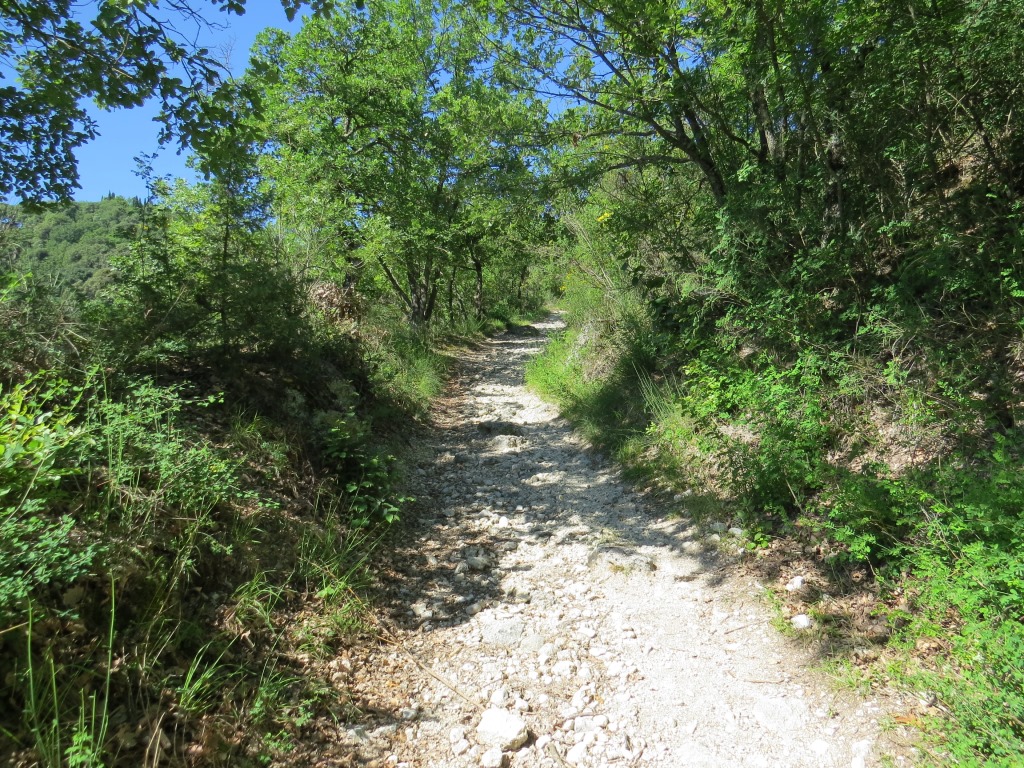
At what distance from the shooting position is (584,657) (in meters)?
3.44

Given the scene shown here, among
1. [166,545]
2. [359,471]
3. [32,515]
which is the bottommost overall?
[359,471]

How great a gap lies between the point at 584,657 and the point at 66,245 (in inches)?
228

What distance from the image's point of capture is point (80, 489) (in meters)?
2.96

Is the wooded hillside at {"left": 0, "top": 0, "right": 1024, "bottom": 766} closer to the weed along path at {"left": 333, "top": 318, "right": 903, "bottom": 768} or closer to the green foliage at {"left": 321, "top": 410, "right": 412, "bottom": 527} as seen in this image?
the green foliage at {"left": 321, "top": 410, "right": 412, "bottom": 527}

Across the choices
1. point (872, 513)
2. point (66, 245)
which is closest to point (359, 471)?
point (66, 245)

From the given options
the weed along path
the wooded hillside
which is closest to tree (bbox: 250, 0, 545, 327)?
the wooded hillside

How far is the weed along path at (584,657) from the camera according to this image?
8.91 feet

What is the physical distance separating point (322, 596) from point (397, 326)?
33.9 feet

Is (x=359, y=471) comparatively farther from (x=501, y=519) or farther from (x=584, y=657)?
(x=584, y=657)

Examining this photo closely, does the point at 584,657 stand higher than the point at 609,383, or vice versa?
the point at 609,383

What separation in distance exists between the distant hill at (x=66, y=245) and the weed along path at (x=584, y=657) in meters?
3.77

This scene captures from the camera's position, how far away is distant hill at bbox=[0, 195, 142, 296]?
4180 millimetres

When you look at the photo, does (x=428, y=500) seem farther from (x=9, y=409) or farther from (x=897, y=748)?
(x=897, y=748)

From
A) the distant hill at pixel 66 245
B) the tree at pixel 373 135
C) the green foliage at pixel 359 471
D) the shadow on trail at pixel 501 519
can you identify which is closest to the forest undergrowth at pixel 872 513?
the shadow on trail at pixel 501 519
